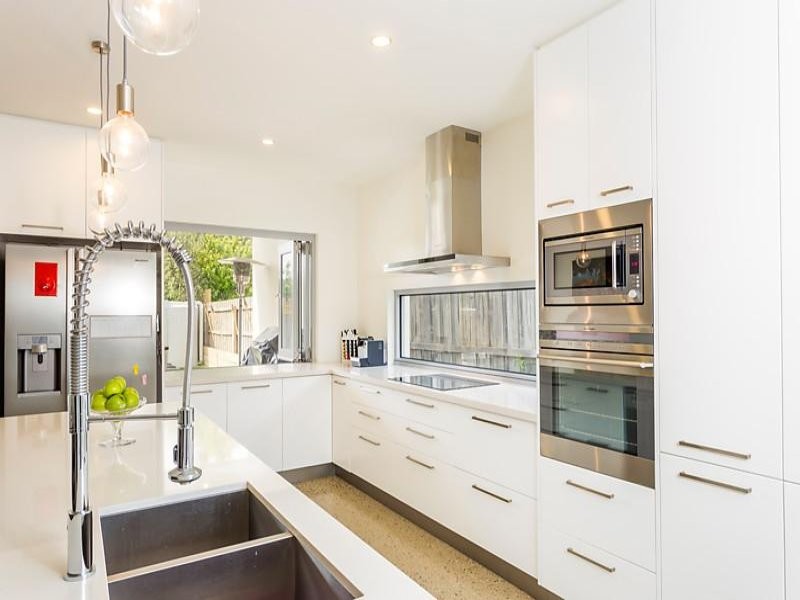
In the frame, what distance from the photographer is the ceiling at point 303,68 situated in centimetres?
203

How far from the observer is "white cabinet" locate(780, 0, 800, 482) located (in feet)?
4.75

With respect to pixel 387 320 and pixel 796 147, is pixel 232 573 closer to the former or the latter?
pixel 796 147

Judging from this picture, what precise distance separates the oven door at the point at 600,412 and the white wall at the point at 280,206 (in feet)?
8.98

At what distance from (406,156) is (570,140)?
6.44 feet

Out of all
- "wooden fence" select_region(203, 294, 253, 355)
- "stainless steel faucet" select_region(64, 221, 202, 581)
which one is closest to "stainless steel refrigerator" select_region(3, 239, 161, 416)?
"wooden fence" select_region(203, 294, 253, 355)

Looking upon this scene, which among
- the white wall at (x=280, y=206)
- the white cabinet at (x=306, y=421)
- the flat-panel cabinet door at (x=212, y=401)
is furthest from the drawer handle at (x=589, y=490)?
the white wall at (x=280, y=206)

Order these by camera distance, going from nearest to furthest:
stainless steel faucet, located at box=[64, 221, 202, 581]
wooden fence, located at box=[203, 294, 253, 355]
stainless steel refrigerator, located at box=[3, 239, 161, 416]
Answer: stainless steel faucet, located at box=[64, 221, 202, 581] → stainless steel refrigerator, located at box=[3, 239, 161, 416] → wooden fence, located at box=[203, 294, 253, 355]

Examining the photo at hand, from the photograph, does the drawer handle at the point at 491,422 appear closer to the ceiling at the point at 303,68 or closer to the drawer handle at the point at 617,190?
the drawer handle at the point at 617,190

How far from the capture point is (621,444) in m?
1.92

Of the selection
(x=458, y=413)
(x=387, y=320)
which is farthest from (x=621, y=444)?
(x=387, y=320)

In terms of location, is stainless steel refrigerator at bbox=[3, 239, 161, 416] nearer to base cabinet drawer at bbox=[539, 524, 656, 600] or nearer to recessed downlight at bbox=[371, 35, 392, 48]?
recessed downlight at bbox=[371, 35, 392, 48]

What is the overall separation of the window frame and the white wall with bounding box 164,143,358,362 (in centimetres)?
56

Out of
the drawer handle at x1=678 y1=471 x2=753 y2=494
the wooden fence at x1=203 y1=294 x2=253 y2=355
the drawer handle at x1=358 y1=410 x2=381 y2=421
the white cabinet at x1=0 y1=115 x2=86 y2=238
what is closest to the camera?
the drawer handle at x1=678 y1=471 x2=753 y2=494

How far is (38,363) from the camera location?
2.94 m
